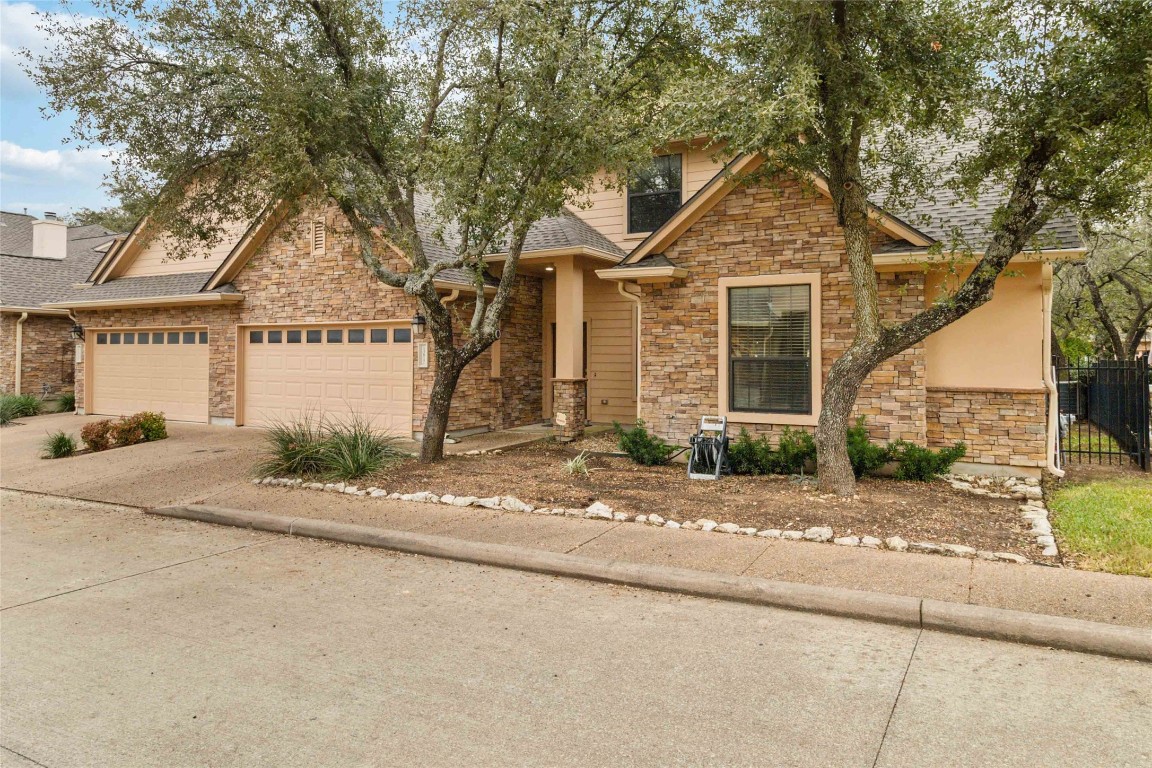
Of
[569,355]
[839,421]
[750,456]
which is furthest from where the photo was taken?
[569,355]

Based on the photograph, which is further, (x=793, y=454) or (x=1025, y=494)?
(x=793, y=454)

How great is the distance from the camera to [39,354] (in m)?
20.8

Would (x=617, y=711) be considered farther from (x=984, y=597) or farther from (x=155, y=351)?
(x=155, y=351)

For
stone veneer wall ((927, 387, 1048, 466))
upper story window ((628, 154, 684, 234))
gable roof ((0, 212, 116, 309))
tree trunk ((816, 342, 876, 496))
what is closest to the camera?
tree trunk ((816, 342, 876, 496))

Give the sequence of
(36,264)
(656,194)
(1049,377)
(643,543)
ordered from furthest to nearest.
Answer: (36,264) < (656,194) < (1049,377) < (643,543)

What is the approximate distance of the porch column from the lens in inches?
506

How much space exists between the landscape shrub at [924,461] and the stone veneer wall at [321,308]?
768 centimetres

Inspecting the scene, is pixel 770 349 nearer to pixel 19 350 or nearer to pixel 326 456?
pixel 326 456

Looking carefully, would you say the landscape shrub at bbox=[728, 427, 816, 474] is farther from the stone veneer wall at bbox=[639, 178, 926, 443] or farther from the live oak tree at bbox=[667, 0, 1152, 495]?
the live oak tree at bbox=[667, 0, 1152, 495]

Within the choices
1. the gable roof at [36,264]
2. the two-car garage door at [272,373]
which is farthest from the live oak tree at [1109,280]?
the gable roof at [36,264]

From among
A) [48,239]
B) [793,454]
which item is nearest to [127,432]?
[793,454]

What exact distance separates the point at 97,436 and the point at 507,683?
12590mm

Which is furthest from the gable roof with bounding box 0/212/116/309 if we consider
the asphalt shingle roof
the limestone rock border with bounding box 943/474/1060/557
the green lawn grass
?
the green lawn grass

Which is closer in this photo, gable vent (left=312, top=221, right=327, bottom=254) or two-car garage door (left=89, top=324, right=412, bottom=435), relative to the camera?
two-car garage door (left=89, top=324, right=412, bottom=435)
